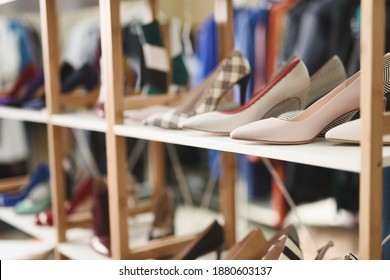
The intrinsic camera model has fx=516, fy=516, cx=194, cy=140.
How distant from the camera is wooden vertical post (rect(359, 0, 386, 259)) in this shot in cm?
72

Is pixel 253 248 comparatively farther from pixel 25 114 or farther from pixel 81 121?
pixel 25 114

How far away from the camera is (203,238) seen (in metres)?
1.38

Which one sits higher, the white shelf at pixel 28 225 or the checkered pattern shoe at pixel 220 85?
the checkered pattern shoe at pixel 220 85

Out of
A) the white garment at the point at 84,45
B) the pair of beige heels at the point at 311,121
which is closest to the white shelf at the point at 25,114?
the white garment at the point at 84,45

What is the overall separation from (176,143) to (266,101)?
0.21 m

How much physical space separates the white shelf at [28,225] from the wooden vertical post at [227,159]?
54cm

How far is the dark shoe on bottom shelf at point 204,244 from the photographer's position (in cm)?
136

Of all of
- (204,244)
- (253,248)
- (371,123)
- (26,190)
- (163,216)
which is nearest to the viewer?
(371,123)

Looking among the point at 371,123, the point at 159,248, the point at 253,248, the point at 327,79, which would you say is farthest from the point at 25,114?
the point at 371,123

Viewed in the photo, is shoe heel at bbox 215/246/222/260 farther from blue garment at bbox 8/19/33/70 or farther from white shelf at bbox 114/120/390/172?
blue garment at bbox 8/19/33/70

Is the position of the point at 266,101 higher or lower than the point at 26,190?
higher

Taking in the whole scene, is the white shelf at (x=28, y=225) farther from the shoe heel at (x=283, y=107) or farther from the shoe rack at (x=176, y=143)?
the shoe heel at (x=283, y=107)

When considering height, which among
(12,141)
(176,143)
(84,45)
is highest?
(84,45)

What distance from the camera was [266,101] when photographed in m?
1.05
